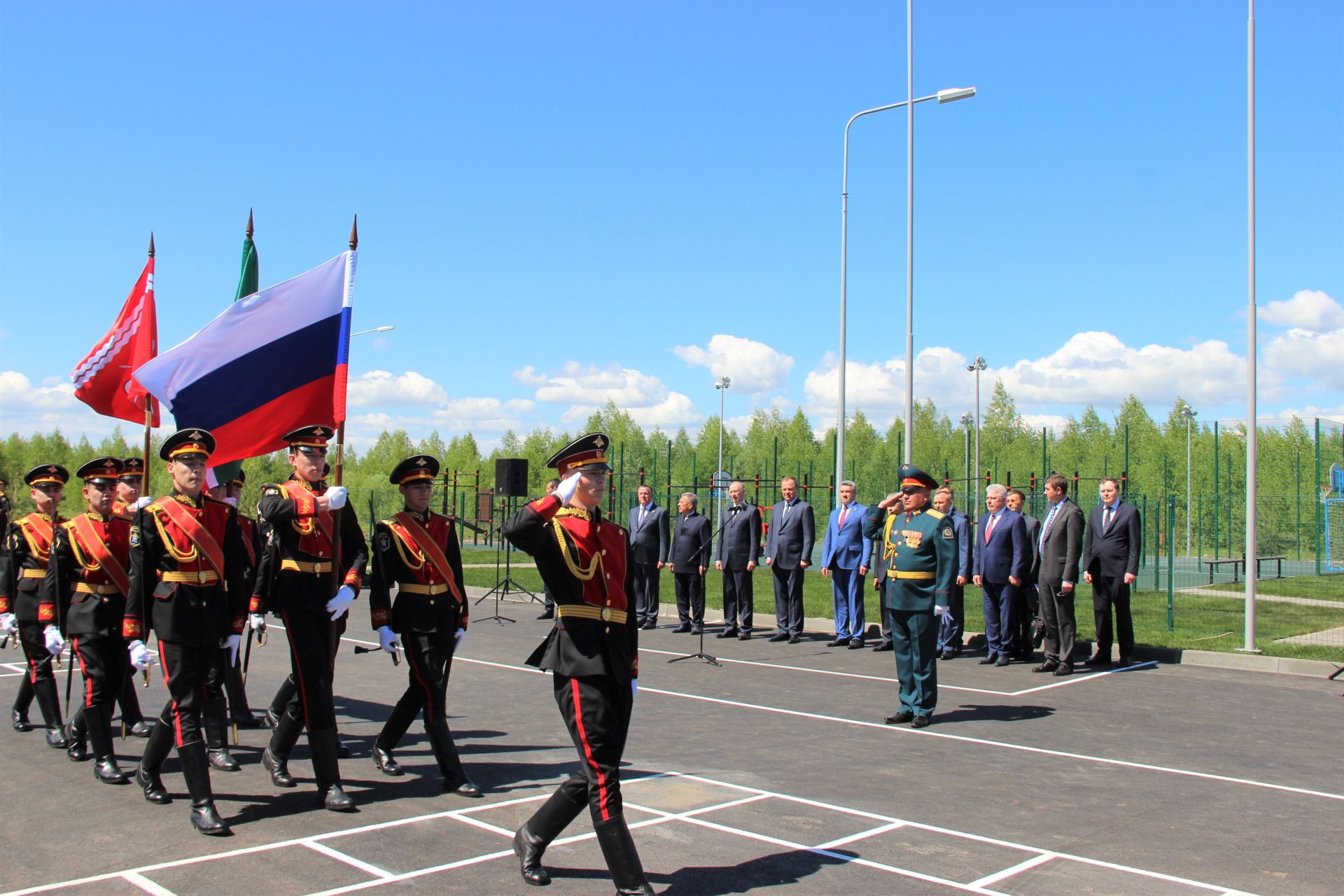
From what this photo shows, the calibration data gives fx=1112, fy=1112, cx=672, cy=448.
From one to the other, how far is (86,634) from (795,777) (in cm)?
478

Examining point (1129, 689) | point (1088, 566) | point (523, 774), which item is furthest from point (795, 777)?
point (1088, 566)

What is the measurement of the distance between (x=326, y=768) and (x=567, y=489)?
2558 millimetres

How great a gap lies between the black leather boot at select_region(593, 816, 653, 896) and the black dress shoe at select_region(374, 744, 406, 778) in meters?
2.79

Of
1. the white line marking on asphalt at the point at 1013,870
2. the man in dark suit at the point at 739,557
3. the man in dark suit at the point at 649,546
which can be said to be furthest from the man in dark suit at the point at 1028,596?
the white line marking on asphalt at the point at 1013,870

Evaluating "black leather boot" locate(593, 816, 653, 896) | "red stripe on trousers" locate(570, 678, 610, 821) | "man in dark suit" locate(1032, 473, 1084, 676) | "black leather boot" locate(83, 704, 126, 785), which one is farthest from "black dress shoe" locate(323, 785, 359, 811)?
"man in dark suit" locate(1032, 473, 1084, 676)

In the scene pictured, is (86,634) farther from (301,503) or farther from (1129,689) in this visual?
(1129,689)

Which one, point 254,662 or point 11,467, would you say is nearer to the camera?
point 254,662

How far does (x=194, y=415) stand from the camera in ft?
25.3

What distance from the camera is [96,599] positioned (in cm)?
741

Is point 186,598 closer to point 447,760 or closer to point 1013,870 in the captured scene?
point 447,760

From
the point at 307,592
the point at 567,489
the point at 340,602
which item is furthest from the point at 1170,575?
the point at 567,489

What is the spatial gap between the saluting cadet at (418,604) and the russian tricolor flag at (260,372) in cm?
89

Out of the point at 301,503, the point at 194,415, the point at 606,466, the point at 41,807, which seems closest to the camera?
the point at 606,466

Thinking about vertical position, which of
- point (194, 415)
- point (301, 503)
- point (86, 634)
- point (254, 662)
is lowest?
point (254, 662)
